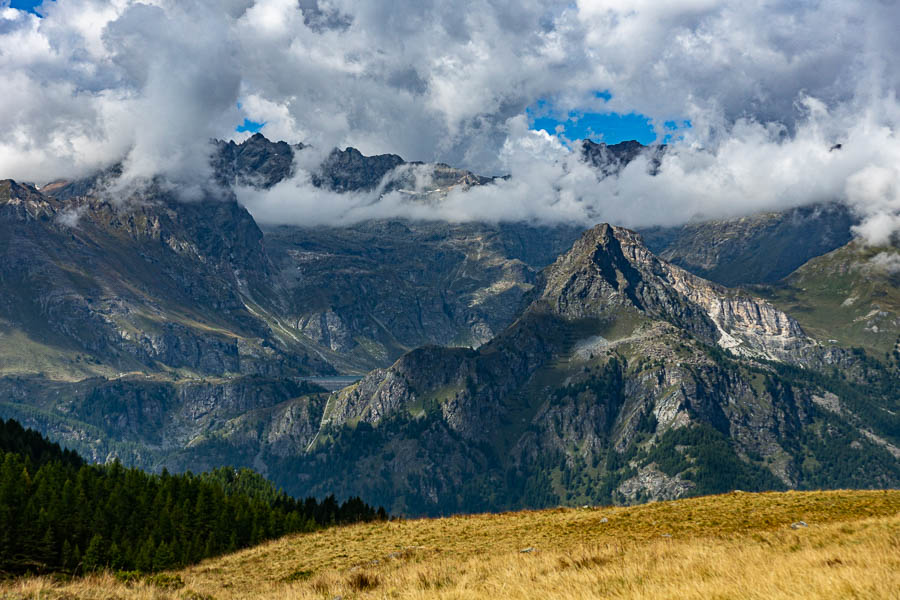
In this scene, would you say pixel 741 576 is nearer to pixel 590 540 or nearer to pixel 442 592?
pixel 442 592

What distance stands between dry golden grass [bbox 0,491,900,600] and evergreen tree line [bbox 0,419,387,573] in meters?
26.4

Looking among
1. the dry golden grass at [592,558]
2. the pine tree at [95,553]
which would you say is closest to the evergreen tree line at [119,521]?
the pine tree at [95,553]

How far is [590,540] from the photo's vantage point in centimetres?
4075

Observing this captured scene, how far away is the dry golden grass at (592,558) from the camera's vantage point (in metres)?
19.5

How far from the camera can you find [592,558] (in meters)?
29.0

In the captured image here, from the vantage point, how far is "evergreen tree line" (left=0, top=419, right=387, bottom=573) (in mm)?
70438

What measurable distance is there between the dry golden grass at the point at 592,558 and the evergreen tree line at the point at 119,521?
2645cm

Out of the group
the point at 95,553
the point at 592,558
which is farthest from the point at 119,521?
the point at 592,558

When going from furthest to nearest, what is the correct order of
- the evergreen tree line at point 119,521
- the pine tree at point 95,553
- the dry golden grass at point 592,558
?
the evergreen tree line at point 119,521
the pine tree at point 95,553
the dry golden grass at point 592,558

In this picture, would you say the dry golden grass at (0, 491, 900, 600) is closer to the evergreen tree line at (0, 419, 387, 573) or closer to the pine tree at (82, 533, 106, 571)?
the pine tree at (82, 533, 106, 571)

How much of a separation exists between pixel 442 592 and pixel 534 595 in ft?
9.88

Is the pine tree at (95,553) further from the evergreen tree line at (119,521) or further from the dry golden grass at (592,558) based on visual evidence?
the dry golden grass at (592,558)

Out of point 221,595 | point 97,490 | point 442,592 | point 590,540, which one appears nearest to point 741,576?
point 442,592

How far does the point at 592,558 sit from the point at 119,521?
263ft
